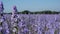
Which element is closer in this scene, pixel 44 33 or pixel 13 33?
pixel 13 33

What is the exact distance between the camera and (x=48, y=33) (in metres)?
5.03

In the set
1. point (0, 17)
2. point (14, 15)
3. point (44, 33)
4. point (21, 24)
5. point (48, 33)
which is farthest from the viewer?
point (44, 33)

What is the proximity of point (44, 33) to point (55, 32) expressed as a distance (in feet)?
0.74

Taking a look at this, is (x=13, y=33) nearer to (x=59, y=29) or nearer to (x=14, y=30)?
(x=14, y=30)

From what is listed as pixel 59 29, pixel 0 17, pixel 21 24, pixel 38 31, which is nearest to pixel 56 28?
pixel 59 29

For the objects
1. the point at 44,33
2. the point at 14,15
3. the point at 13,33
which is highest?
the point at 14,15

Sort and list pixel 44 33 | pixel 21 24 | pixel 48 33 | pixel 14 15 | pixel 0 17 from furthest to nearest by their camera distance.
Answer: pixel 44 33
pixel 48 33
pixel 21 24
pixel 14 15
pixel 0 17

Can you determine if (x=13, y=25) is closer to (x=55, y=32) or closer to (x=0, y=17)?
(x=0, y=17)

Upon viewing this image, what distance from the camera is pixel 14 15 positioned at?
279 centimetres

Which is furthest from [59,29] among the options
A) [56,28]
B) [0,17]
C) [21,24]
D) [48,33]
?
[0,17]

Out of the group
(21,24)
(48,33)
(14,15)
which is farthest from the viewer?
(48,33)

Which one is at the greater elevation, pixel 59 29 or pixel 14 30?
pixel 14 30

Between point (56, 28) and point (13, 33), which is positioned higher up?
point (13, 33)

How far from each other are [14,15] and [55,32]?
265 cm
